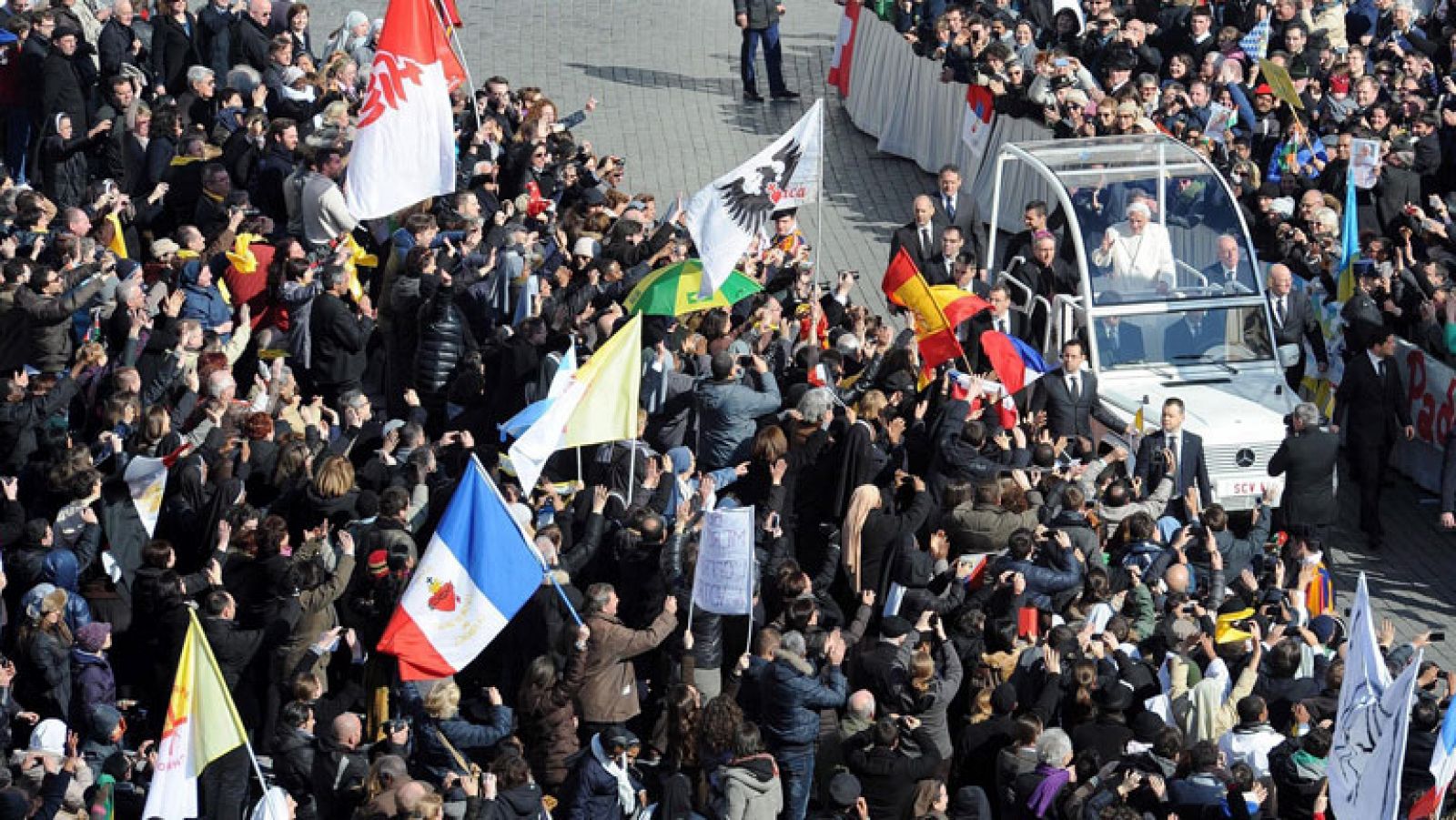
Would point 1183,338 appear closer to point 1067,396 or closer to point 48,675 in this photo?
point 1067,396

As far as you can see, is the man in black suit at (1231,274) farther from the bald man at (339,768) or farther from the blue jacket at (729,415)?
the bald man at (339,768)

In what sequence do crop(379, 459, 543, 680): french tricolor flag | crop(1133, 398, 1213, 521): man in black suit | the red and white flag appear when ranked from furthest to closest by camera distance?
the red and white flag
crop(1133, 398, 1213, 521): man in black suit
crop(379, 459, 543, 680): french tricolor flag

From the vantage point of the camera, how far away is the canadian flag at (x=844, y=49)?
2956 centimetres

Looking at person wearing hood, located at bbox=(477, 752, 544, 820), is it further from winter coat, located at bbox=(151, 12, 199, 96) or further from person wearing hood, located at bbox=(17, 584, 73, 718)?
winter coat, located at bbox=(151, 12, 199, 96)

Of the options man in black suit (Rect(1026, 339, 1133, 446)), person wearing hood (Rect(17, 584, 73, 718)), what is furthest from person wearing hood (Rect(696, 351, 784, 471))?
person wearing hood (Rect(17, 584, 73, 718))

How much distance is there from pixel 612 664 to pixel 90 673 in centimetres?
294

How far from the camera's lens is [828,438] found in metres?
17.3

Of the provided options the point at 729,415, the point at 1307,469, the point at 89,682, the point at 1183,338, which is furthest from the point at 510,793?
the point at 1183,338

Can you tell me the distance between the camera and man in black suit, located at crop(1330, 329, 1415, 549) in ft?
64.8

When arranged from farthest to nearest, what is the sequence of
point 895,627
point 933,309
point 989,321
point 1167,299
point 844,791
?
point 1167,299
point 989,321
point 933,309
point 895,627
point 844,791

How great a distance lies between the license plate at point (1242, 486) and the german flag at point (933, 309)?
6.97 feet

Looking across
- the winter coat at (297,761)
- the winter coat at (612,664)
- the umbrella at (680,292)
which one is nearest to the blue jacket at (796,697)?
the winter coat at (612,664)

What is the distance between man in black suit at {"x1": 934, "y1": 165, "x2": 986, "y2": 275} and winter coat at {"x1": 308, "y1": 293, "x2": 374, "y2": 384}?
5.32 meters

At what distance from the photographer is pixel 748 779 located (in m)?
13.5
